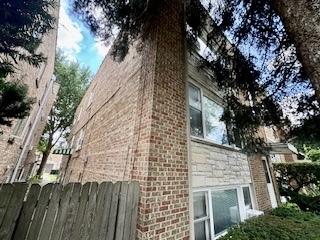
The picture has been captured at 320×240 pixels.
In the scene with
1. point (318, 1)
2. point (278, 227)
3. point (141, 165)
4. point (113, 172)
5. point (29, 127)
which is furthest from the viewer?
point (29, 127)

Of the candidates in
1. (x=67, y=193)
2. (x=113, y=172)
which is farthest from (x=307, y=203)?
(x=67, y=193)

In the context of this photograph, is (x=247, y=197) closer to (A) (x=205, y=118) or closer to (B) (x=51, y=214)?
(A) (x=205, y=118)

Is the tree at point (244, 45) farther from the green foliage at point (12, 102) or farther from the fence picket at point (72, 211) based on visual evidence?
the fence picket at point (72, 211)

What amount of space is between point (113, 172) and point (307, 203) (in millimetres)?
12399

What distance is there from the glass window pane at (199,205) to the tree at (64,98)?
2206 cm

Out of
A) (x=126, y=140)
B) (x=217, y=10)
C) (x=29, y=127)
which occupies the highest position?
(x=217, y=10)

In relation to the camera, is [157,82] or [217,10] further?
[217,10]

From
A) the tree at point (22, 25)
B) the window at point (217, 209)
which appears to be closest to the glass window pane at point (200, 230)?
the window at point (217, 209)

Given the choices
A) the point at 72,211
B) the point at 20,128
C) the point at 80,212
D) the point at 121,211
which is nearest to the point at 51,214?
the point at 72,211

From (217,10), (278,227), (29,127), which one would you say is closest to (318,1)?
(217,10)

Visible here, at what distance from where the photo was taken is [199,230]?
4410mm

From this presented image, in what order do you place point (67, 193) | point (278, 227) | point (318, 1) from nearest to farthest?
point (318, 1) → point (67, 193) → point (278, 227)

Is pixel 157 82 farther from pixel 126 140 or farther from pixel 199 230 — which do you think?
pixel 199 230

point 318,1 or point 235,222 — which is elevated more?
point 318,1
